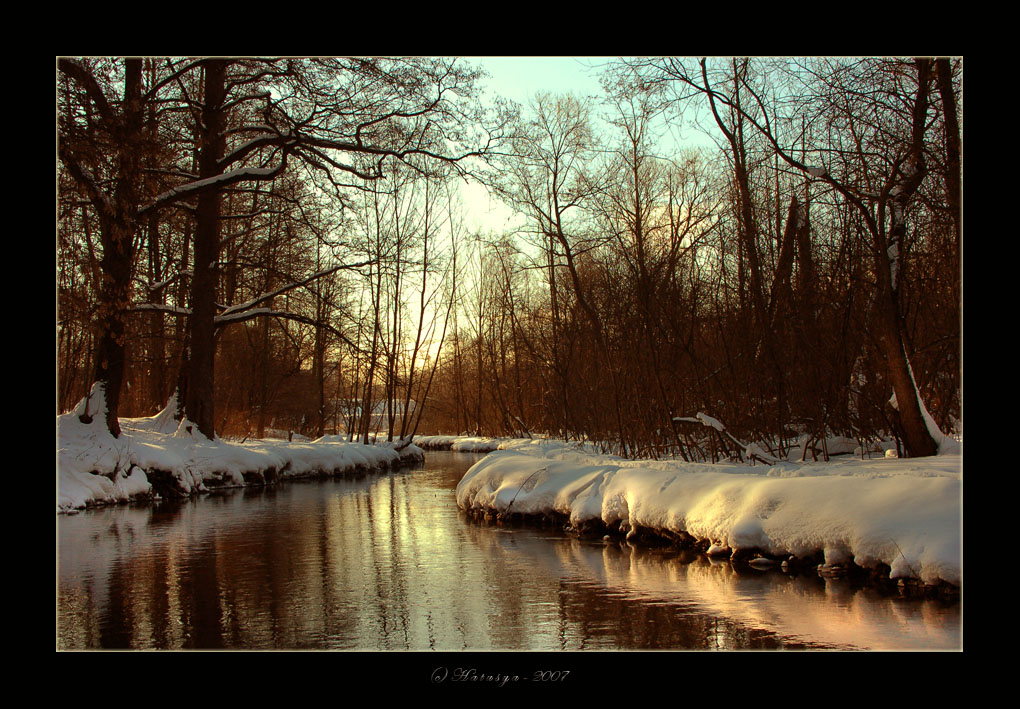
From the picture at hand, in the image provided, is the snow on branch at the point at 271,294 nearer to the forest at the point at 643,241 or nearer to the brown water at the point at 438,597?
the forest at the point at 643,241

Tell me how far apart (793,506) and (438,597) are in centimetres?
365

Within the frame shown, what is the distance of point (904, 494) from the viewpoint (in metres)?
7.11

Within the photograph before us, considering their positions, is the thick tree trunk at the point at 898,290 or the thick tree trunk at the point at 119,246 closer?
the thick tree trunk at the point at 119,246

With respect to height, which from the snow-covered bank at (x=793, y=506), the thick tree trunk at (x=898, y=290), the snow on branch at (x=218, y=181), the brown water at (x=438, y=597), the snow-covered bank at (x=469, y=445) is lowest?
the snow-covered bank at (x=469, y=445)

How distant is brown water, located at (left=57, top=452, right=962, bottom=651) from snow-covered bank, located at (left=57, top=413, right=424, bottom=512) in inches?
116

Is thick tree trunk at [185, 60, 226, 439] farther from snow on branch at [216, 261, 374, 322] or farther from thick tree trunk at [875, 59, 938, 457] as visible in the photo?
thick tree trunk at [875, 59, 938, 457]

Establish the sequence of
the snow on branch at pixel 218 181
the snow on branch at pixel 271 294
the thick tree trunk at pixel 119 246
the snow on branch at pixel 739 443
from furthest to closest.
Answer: the snow on branch at pixel 271 294
the snow on branch at pixel 218 181
the snow on branch at pixel 739 443
the thick tree trunk at pixel 119 246

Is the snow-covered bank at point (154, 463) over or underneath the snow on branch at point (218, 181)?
underneath

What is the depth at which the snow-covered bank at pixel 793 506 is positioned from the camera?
6.79 m

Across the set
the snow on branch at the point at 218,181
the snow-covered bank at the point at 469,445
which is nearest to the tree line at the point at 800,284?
the snow on branch at the point at 218,181

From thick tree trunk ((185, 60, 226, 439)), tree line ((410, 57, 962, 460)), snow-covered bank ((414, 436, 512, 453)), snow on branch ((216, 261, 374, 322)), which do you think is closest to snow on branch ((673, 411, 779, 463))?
tree line ((410, 57, 962, 460))

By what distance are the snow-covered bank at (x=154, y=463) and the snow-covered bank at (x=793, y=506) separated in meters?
7.33
